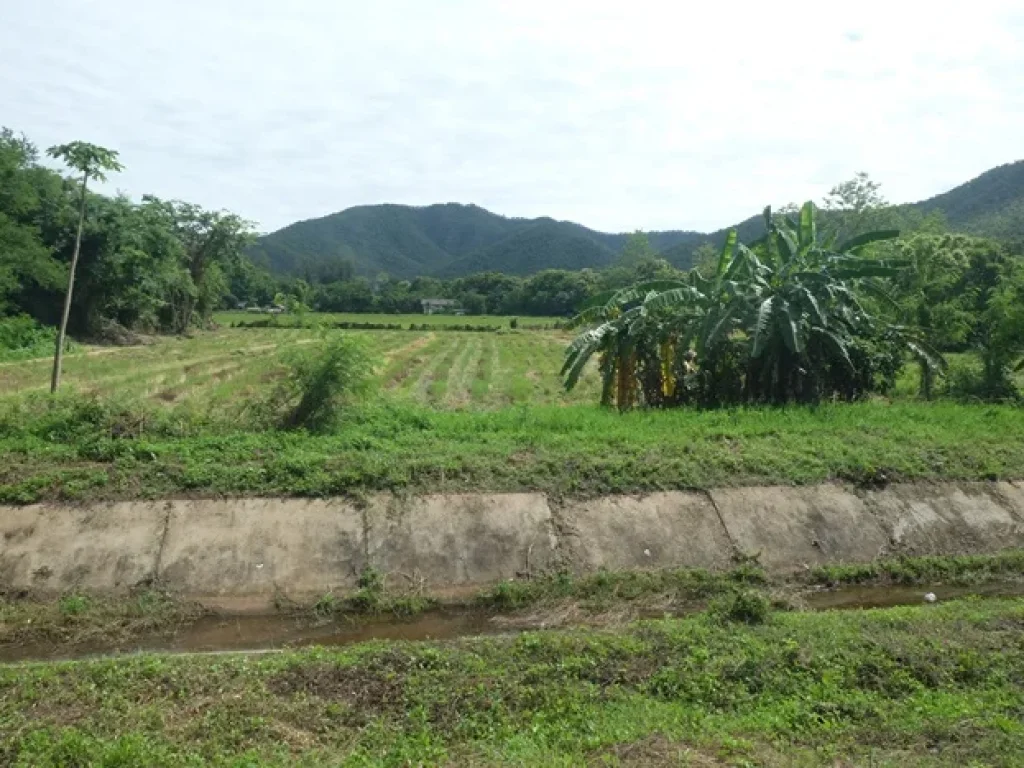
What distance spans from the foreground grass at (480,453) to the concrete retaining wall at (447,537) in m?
0.27

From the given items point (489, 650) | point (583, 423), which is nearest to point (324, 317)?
point (583, 423)

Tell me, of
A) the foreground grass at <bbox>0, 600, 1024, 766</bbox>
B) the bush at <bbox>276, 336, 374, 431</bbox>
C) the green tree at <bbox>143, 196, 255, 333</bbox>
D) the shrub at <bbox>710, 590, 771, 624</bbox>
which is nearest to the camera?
the foreground grass at <bbox>0, 600, 1024, 766</bbox>

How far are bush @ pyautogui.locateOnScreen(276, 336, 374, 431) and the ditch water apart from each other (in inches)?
154

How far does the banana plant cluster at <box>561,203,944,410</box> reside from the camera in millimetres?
13273

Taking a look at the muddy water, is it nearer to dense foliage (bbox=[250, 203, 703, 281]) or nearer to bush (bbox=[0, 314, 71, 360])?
bush (bbox=[0, 314, 71, 360])

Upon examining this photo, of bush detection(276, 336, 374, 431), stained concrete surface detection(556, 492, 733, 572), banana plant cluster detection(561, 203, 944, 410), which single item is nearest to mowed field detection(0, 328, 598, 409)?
bush detection(276, 336, 374, 431)

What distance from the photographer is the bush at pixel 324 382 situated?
34.0 ft

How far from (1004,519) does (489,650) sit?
755cm

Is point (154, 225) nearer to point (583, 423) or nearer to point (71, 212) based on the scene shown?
point (71, 212)

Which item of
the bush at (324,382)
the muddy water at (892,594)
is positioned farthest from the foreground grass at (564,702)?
the bush at (324,382)

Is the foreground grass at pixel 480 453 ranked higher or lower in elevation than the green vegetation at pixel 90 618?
higher

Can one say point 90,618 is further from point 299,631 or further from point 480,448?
point 480,448

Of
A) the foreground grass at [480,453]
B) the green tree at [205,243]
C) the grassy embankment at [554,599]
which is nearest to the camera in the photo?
the grassy embankment at [554,599]

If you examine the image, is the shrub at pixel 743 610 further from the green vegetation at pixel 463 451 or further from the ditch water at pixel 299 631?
the green vegetation at pixel 463 451
